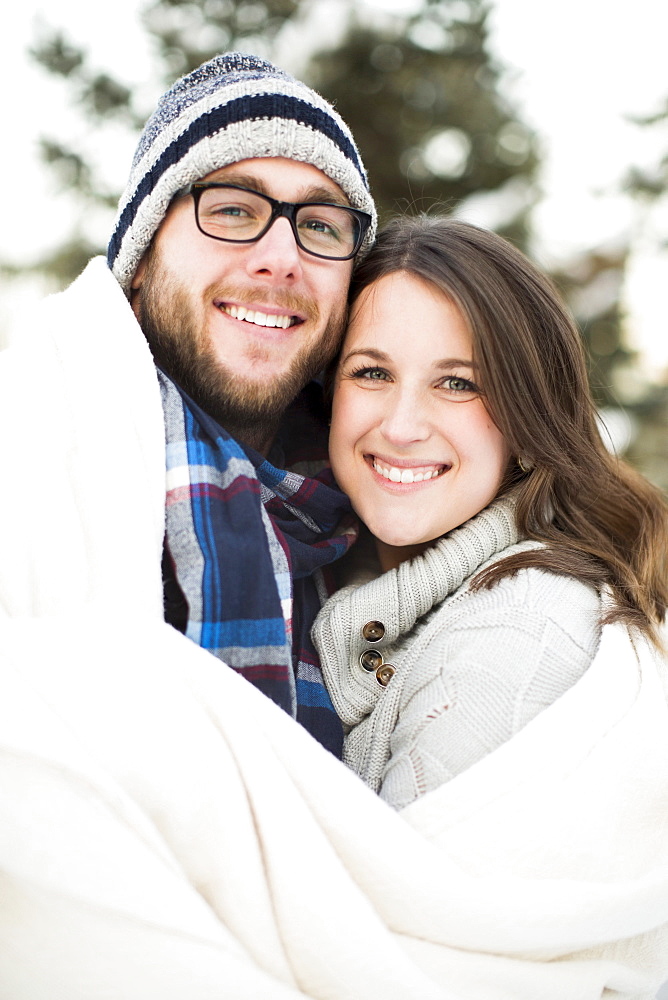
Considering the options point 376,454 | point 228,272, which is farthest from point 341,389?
point 228,272

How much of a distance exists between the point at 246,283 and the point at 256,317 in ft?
0.26

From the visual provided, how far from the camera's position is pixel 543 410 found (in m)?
2.02

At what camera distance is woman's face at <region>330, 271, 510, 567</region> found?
1.91 metres

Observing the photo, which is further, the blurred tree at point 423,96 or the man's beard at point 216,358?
the blurred tree at point 423,96

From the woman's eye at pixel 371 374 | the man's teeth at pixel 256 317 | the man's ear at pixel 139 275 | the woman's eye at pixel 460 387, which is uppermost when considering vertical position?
the man's ear at pixel 139 275

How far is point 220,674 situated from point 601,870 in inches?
27.3

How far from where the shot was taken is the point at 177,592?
1.61m

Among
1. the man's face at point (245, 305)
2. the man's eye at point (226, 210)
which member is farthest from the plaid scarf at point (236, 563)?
the man's eye at point (226, 210)

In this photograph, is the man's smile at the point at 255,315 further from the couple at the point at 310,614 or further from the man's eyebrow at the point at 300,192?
the man's eyebrow at the point at 300,192

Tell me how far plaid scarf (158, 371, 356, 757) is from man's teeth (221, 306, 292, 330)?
1.02ft

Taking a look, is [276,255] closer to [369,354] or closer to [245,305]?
[245,305]

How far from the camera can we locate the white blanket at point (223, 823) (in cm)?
115

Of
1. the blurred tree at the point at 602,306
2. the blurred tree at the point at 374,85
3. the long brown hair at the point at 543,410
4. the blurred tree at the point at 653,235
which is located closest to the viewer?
the long brown hair at the point at 543,410

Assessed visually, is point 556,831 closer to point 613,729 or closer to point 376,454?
point 613,729
